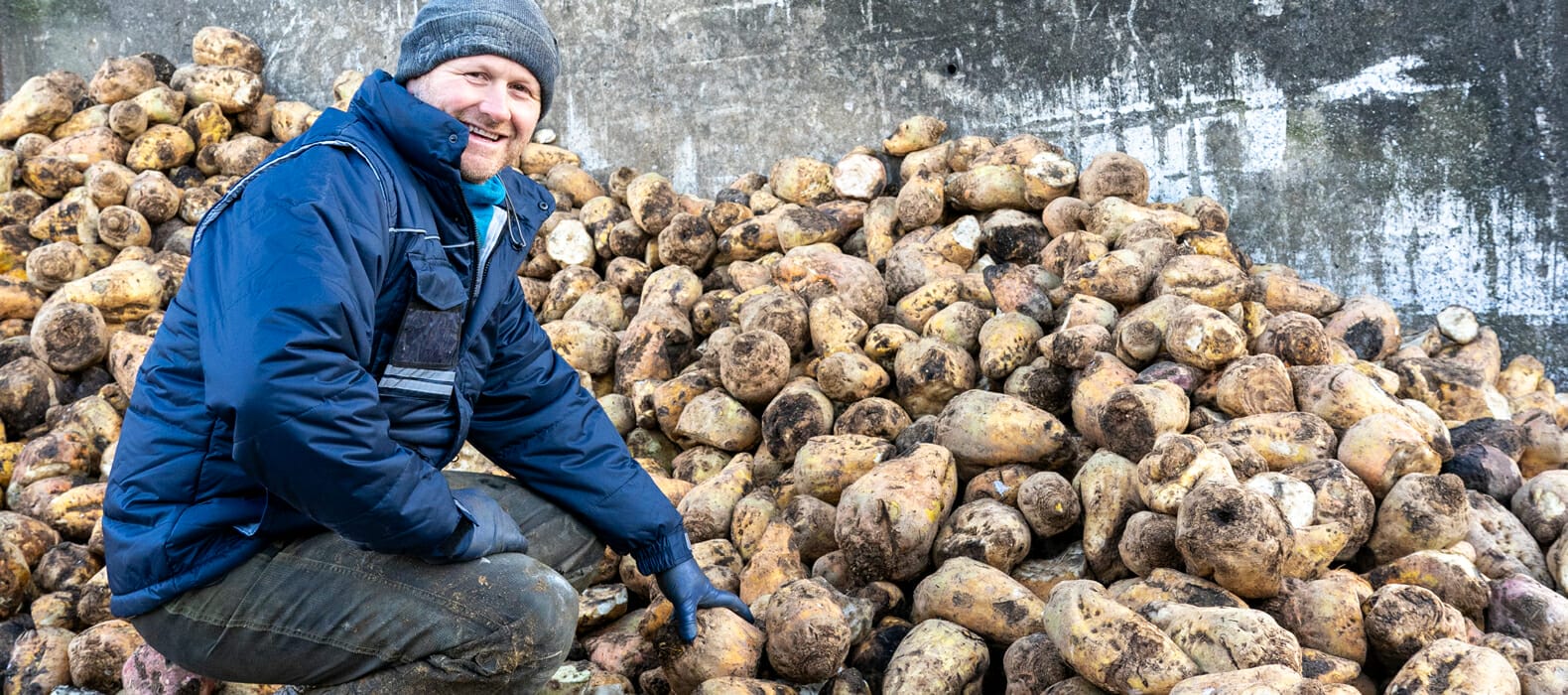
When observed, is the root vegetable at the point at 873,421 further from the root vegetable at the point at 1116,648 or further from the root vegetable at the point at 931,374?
the root vegetable at the point at 1116,648

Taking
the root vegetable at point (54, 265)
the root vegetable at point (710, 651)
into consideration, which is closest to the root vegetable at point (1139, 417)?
the root vegetable at point (710, 651)

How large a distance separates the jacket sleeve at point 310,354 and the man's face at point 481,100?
0.29 metres

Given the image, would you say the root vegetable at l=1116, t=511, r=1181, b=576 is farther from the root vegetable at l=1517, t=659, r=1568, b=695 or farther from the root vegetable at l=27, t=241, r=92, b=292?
the root vegetable at l=27, t=241, r=92, b=292

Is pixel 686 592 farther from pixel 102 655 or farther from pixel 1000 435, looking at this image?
pixel 102 655

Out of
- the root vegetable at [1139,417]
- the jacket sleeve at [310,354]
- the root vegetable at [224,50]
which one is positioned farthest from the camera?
the root vegetable at [224,50]

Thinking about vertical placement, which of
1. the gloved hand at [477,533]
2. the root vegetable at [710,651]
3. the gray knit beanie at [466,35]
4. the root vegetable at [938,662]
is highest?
the gray knit beanie at [466,35]

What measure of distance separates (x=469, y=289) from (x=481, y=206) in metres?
0.19

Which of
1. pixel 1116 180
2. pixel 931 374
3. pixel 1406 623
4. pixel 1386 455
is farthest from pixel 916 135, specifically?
pixel 1406 623

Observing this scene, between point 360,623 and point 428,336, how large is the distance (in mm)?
480

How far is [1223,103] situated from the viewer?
450cm

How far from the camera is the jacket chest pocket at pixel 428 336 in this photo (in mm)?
1974

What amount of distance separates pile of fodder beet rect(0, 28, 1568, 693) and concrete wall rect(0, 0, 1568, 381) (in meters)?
0.22

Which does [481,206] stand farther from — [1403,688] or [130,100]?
[130,100]

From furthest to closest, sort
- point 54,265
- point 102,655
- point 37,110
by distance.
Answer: point 37,110 → point 54,265 → point 102,655
